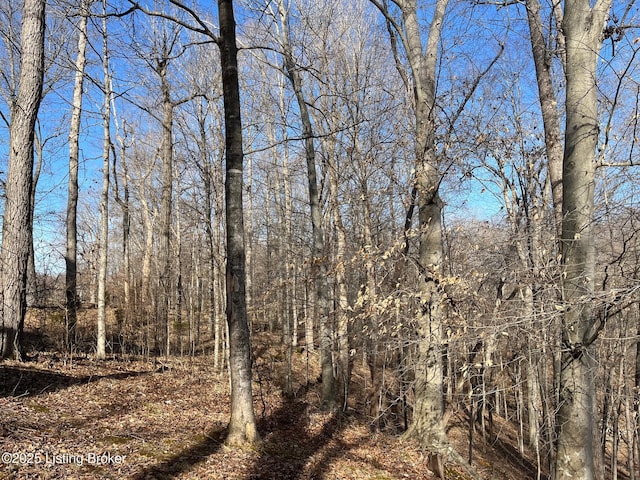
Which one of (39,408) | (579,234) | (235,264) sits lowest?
(39,408)

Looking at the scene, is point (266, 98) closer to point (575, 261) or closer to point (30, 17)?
point (30, 17)

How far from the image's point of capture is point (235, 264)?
5480 millimetres

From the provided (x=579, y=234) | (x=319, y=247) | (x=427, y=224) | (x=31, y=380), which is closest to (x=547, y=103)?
(x=427, y=224)

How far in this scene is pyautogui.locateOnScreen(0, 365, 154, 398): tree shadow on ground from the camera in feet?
18.7

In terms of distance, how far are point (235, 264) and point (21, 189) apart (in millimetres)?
4441

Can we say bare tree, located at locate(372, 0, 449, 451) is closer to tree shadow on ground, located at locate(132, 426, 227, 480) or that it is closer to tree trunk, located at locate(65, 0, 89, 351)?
tree shadow on ground, located at locate(132, 426, 227, 480)

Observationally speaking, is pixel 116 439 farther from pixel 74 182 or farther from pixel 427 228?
pixel 74 182

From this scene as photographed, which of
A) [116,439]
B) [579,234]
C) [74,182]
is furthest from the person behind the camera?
[74,182]

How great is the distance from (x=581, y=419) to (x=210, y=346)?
12.3m

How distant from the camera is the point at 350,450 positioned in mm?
6738

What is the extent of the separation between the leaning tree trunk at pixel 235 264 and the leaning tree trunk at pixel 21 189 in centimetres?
385

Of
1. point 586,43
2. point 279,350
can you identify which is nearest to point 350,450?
point 586,43

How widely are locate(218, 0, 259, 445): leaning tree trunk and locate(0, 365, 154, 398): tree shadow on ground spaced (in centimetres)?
299

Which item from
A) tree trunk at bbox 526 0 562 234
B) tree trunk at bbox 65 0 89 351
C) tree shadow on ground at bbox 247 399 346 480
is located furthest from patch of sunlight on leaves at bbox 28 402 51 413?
tree trunk at bbox 526 0 562 234
